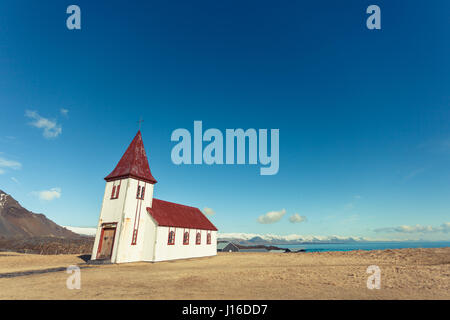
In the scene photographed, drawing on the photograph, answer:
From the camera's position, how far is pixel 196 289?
10.1 m

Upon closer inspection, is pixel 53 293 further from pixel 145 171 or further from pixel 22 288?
pixel 145 171

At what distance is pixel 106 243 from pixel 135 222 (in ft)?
10.9

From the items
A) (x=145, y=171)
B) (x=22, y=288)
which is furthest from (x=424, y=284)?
(x=145, y=171)

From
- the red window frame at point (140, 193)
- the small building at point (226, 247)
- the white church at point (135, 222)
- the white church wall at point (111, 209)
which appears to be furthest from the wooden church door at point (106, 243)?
the small building at point (226, 247)

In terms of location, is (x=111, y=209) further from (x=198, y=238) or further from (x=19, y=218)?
(x=19, y=218)

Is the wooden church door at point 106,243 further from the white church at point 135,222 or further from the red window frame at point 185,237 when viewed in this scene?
the red window frame at point 185,237

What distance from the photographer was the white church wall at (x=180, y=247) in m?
24.8

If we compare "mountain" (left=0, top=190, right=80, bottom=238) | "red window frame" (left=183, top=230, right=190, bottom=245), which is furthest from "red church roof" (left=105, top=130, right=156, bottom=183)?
"mountain" (left=0, top=190, right=80, bottom=238)

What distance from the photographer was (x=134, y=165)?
82.7 feet

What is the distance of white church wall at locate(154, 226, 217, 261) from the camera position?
2475 centimetres

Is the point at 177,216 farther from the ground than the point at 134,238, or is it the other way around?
the point at 177,216

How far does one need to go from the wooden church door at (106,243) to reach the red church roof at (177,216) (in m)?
4.28

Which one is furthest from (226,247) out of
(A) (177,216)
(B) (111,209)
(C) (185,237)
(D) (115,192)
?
(D) (115,192)
